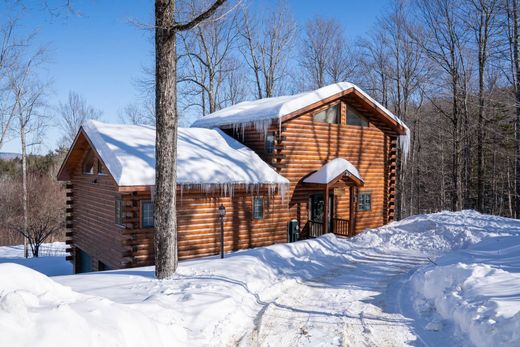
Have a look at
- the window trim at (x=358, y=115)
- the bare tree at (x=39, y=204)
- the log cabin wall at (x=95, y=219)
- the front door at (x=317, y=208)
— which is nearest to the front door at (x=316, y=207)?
the front door at (x=317, y=208)

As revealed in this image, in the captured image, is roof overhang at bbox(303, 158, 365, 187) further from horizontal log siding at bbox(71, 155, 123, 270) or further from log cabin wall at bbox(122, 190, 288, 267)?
horizontal log siding at bbox(71, 155, 123, 270)

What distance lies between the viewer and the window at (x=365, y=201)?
17078 millimetres

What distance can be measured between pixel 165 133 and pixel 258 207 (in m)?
6.87

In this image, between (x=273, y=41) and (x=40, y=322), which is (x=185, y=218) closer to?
(x=40, y=322)

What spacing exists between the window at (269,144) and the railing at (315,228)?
339cm

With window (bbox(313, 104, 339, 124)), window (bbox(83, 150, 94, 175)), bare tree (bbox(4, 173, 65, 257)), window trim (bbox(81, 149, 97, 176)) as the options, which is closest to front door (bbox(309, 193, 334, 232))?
window (bbox(313, 104, 339, 124))

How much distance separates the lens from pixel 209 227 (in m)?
12.3

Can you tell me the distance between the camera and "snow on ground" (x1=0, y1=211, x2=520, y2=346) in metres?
4.10

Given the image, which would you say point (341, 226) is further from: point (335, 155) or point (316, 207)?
point (335, 155)

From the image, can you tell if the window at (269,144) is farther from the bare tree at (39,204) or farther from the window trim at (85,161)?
the bare tree at (39,204)

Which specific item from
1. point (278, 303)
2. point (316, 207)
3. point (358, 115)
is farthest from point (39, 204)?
point (278, 303)

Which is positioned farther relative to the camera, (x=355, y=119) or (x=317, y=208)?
(x=355, y=119)

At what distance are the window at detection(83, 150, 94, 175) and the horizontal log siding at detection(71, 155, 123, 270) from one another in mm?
200

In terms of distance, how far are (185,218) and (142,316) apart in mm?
6970
